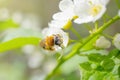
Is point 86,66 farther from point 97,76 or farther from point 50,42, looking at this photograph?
point 50,42

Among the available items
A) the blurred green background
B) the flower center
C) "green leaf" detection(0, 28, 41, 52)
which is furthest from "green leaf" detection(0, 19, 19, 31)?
the flower center

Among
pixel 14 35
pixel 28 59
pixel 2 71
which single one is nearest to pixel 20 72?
pixel 2 71

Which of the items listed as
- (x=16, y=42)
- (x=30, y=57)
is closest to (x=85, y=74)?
(x=16, y=42)

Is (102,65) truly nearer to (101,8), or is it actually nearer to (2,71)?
(101,8)

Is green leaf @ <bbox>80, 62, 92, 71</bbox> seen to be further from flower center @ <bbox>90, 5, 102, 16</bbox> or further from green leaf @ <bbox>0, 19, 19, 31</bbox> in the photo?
green leaf @ <bbox>0, 19, 19, 31</bbox>

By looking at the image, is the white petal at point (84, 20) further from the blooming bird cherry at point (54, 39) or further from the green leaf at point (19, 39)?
the green leaf at point (19, 39)

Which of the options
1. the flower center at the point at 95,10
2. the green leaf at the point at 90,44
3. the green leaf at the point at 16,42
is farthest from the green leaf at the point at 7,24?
the flower center at the point at 95,10
